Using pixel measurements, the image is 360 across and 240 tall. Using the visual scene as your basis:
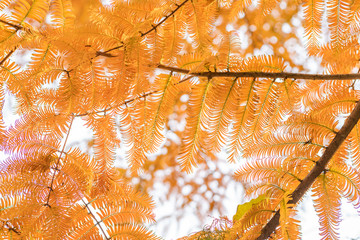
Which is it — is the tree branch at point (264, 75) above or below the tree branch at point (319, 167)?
above

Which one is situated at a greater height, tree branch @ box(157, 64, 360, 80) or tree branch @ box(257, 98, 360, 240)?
tree branch @ box(157, 64, 360, 80)

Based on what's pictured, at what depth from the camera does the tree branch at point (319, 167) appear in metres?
0.63

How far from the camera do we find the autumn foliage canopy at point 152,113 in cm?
59

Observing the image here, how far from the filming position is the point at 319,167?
67 centimetres

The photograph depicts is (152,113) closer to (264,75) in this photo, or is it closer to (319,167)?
(264,75)

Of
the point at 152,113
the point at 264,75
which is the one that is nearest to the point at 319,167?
the point at 264,75

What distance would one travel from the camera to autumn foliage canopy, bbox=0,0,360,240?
59cm

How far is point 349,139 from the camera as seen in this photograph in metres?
0.73

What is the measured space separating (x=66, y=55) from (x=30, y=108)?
0.16m

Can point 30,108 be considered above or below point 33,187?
above

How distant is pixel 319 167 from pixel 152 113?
0.38m

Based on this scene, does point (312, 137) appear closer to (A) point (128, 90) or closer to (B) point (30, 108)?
(A) point (128, 90)

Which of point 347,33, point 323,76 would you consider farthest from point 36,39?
point 347,33

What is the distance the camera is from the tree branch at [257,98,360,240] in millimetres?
629
